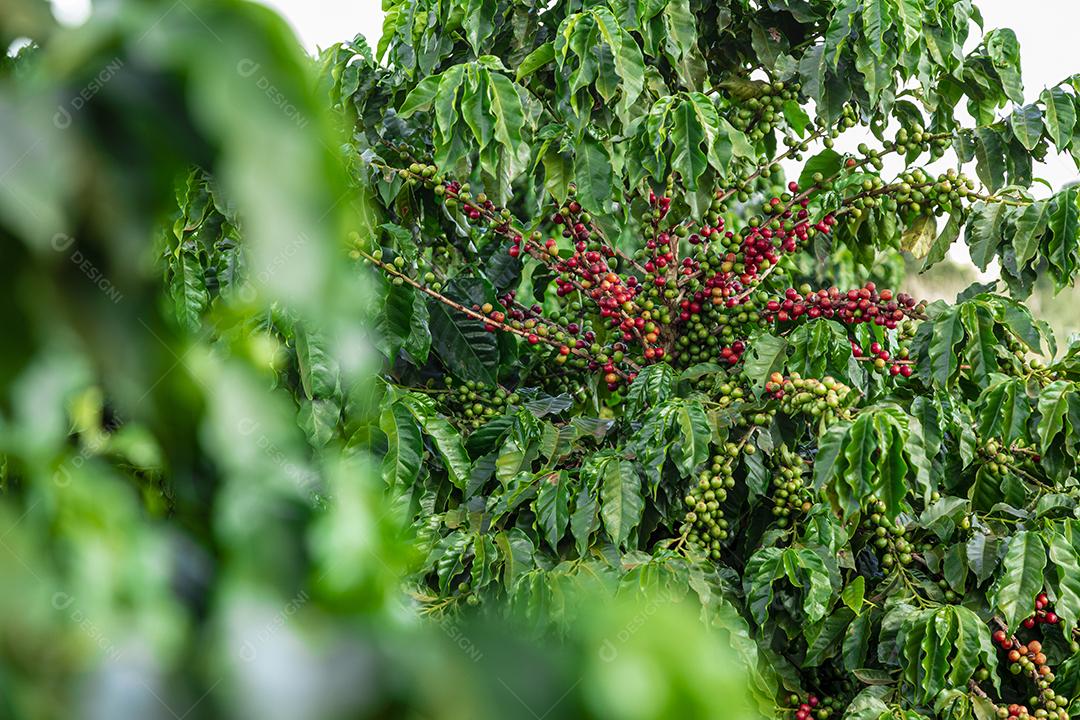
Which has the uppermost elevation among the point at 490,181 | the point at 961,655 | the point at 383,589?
the point at 383,589

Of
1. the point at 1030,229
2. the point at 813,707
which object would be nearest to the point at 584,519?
the point at 813,707

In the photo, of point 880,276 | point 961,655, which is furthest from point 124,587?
point 880,276

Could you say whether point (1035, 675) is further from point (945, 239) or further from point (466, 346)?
point (466, 346)

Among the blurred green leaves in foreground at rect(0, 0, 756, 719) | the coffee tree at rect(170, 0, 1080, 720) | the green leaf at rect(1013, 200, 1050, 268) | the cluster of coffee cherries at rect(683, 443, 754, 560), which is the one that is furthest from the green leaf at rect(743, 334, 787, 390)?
the blurred green leaves in foreground at rect(0, 0, 756, 719)

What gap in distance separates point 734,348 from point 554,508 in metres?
0.65

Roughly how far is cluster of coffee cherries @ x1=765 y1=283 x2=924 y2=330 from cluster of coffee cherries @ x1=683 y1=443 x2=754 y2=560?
41cm

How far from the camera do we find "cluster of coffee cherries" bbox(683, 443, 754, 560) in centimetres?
211

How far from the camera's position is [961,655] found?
1924 millimetres

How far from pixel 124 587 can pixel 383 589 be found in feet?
0.20

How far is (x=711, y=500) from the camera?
2.13m

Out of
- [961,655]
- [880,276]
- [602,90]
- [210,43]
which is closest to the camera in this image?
[210,43]

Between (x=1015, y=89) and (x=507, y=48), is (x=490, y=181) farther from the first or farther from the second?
(x=1015, y=89)

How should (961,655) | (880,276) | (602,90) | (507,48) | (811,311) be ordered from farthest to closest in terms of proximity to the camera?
(880,276)
(507,48)
(811,311)
(602,90)
(961,655)

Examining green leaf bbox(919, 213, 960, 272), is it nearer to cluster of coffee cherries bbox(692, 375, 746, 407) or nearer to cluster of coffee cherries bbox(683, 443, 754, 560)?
cluster of coffee cherries bbox(692, 375, 746, 407)
